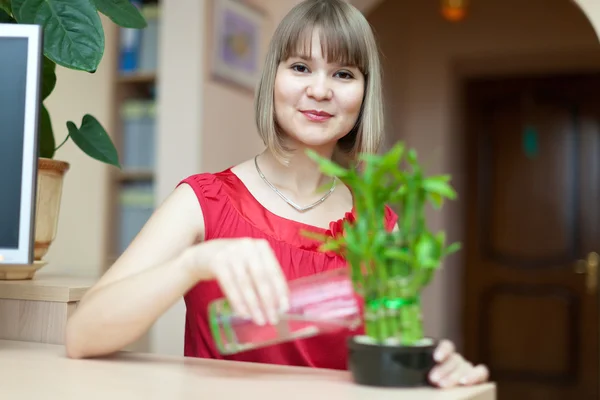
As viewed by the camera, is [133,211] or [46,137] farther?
[133,211]

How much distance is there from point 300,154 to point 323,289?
606mm

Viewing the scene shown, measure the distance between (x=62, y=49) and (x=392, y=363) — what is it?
38.1 inches

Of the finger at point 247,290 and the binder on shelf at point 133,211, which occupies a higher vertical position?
the binder on shelf at point 133,211

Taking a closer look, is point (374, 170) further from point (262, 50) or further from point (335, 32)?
point (262, 50)

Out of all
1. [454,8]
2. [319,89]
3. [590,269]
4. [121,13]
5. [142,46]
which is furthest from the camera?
[590,269]

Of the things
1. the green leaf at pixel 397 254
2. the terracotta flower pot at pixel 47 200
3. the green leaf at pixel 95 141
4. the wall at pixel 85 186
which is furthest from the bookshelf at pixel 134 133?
the green leaf at pixel 397 254

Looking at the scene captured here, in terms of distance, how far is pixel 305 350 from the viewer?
1.41 metres

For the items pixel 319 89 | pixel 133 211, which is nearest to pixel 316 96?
pixel 319 89

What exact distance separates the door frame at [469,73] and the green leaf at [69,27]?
357cm

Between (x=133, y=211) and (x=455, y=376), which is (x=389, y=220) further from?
Result: (x=133, y=211)

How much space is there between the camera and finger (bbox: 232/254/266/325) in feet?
3.03

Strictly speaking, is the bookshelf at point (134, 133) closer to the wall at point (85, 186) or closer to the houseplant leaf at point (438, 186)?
the wall at point (85, 186)

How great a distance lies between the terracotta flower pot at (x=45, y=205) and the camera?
164 cm

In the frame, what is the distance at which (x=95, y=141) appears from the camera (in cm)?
185
